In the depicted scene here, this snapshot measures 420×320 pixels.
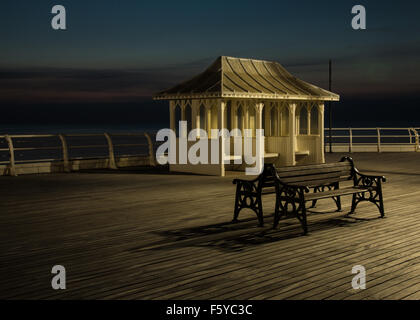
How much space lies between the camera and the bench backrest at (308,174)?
26.8 feet

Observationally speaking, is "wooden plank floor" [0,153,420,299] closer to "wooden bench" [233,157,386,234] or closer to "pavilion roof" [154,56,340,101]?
"wooden bench" [233,157,386,234]

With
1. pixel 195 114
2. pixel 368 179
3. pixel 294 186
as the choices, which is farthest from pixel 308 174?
pixel 195 114

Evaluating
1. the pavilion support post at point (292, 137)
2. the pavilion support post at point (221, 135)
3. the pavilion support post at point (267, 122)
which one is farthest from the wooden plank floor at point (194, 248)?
the pavilion support post at point (267, 122)

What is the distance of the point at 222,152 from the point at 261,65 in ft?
13.4

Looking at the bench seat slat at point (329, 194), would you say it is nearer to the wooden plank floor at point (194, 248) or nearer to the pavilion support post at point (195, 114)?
the wooden plank floor at point (194, 248)

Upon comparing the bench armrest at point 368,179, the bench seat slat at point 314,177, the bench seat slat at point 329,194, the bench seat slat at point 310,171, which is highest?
the bench seat slat at point 310,171

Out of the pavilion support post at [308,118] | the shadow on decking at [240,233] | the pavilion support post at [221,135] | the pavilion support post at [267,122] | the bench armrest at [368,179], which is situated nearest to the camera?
the shadow on decking at [240,233]

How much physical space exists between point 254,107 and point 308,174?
902 centimetres

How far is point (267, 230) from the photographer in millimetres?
7914

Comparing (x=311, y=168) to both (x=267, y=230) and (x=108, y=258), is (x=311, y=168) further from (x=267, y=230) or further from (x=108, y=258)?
(x=108, y=258)

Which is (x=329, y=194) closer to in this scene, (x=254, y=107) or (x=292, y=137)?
(x=292, y=137)

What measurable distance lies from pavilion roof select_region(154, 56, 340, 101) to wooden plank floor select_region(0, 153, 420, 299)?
4469 mm

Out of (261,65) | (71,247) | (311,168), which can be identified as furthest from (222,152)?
(71,247)

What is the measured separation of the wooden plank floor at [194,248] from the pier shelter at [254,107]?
4410 millimetres
